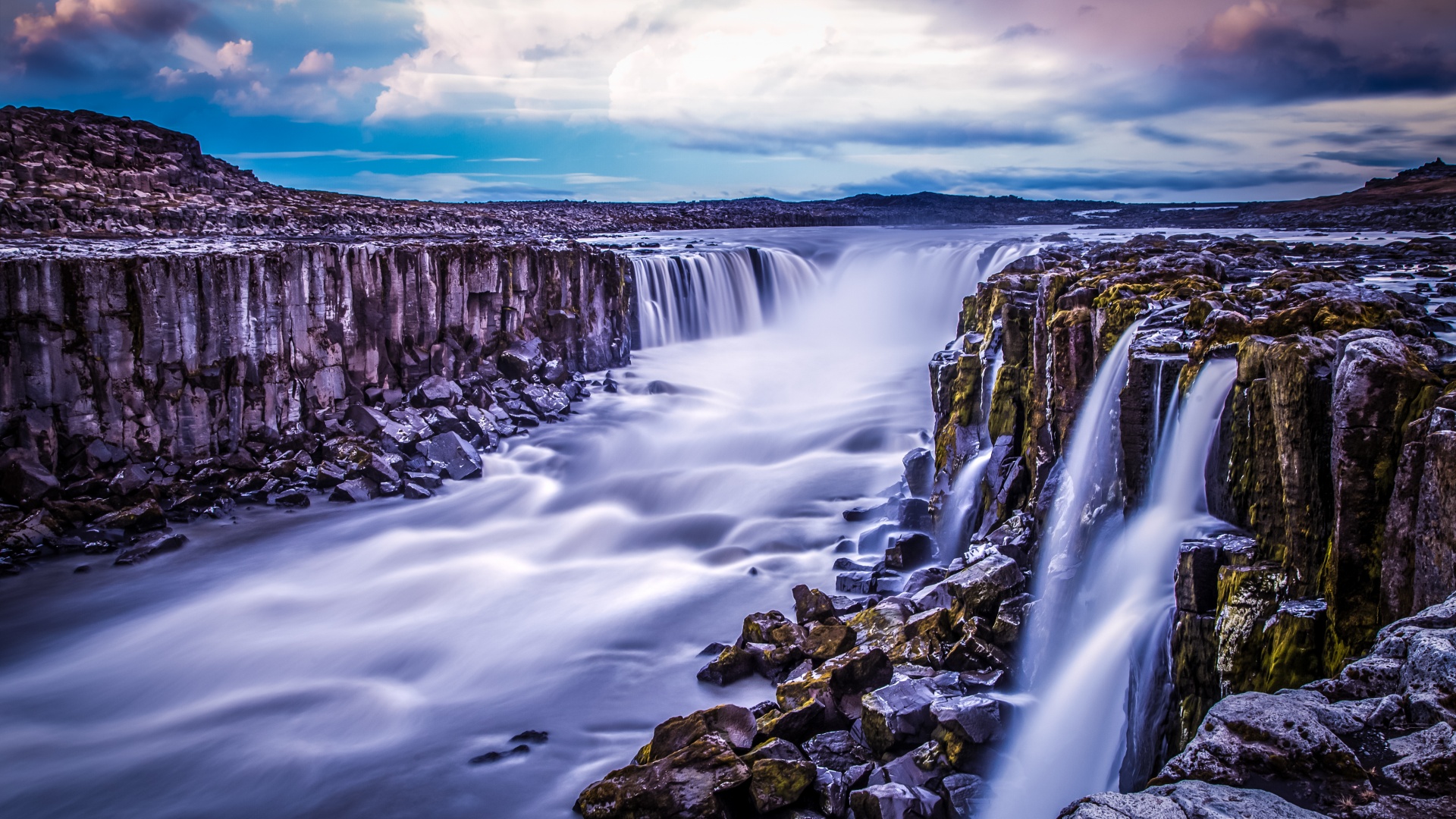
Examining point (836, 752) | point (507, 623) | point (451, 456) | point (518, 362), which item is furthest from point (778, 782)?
point (518, 362)

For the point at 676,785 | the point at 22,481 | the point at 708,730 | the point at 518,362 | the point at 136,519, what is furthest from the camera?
the point at 518,362

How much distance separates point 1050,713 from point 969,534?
449 cm

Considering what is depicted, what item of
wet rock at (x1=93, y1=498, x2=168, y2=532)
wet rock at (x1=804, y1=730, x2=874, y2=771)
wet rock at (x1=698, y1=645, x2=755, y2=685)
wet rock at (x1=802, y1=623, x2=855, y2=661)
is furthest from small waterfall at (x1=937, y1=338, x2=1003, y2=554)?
wet rock at (x1=93, y1=498, x2=168, y2=532)

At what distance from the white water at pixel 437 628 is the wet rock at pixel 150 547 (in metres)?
0.30

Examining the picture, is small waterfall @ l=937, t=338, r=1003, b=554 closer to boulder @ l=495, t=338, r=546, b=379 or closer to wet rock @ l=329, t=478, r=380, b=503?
wet rock @ l=329, t=478, r=380, b=503

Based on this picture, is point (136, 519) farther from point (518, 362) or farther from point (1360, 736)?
point (1360, 736)

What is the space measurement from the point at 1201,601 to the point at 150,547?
14461mm

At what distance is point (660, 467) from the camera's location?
18.2 m

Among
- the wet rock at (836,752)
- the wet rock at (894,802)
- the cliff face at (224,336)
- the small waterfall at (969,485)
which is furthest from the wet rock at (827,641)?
the cliff face at (224,336)

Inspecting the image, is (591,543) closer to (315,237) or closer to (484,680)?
(484,680)

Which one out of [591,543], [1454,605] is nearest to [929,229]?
[591,543]

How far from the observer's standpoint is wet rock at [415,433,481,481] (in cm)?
A: 1722

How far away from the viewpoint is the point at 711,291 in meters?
29.4

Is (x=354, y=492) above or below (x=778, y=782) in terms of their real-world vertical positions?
above
